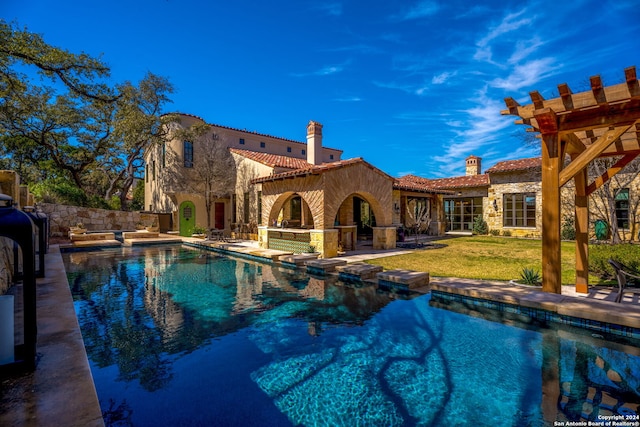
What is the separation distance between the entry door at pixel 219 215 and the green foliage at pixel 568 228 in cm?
2472

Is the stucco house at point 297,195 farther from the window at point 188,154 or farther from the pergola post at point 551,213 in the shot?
the pergola post at point 551,213

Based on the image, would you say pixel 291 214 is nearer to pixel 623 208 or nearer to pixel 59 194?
pixel 59 194

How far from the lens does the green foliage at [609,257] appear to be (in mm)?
7365

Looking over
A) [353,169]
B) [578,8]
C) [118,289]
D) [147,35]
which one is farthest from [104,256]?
[578,8]

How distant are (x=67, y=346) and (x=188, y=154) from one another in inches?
861

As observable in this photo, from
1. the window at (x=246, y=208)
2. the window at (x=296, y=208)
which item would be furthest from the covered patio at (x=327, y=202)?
the window at (x=246, y=208)

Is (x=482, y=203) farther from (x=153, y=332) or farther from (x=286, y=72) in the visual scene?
(x=153, y=332)

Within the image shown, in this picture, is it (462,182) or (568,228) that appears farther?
(462,182)

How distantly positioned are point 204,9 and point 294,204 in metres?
12.0

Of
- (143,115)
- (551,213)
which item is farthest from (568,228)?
(143,115)

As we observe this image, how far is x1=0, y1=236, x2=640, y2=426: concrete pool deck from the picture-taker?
2.38 metres

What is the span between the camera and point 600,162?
48.3 feet

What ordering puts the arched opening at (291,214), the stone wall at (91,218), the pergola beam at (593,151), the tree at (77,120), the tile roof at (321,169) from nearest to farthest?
the pergola beam at (593,151), the tree at (77,120), the tile roof at (321,169), the arched opening at (291,214), the stone wall at (91,218)

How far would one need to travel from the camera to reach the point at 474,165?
2980 cm
